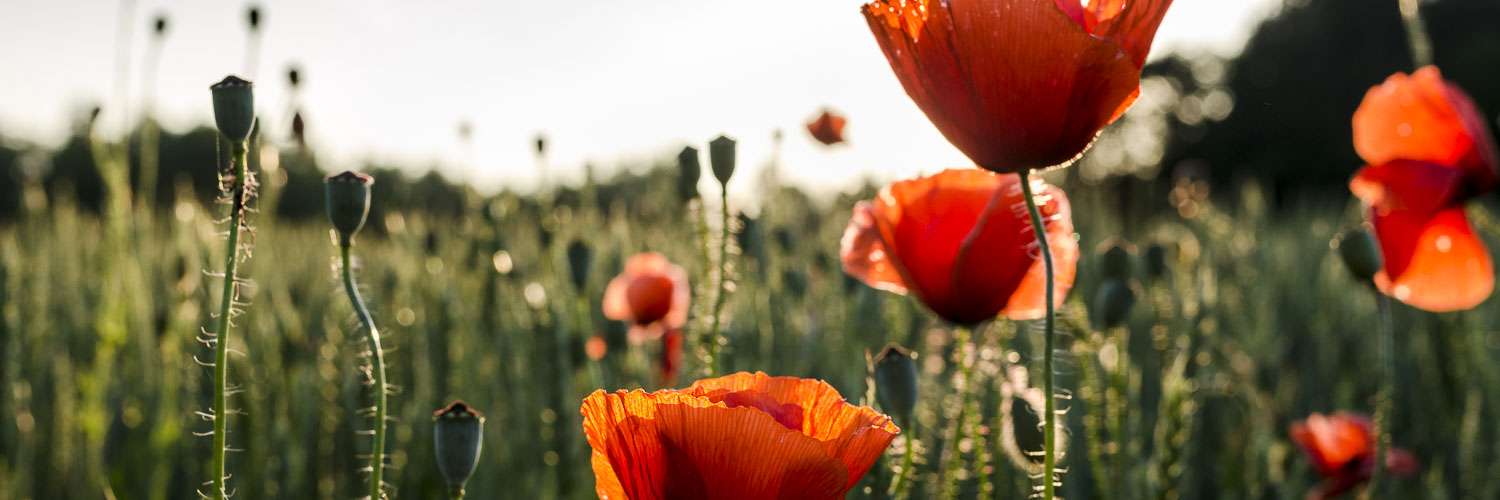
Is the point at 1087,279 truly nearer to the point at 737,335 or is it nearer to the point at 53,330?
the point at 737,335

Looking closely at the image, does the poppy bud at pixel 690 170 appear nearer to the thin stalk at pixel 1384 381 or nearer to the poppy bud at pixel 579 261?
the poppy bud at pixel 579 261

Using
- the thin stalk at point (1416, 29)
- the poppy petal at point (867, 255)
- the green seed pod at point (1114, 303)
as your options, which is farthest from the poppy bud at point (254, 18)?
the thin stalk at point (1416, 29)

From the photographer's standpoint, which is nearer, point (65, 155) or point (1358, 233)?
point (1358, 233)

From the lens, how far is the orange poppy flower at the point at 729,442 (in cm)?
52

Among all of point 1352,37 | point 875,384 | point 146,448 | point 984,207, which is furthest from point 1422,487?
point 1352,37

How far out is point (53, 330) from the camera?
7.45 ft

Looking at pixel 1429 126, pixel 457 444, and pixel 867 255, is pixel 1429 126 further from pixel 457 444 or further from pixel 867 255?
pixel 457 444

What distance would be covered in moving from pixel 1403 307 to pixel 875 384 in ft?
10.8

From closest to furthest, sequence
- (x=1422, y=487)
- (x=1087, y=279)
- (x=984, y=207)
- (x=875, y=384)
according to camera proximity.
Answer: (x=875, y=384) < (x=984, y=207) < (x=1422, y=487) < (x=1087, y=279)

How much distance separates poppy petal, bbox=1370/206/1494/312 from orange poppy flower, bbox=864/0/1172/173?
2.49ft

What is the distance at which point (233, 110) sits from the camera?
20.8 inches

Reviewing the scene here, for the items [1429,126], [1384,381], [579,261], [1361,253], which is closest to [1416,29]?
[1429,126]

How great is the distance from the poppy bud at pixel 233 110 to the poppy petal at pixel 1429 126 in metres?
1.14

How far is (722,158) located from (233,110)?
0.41 meters
